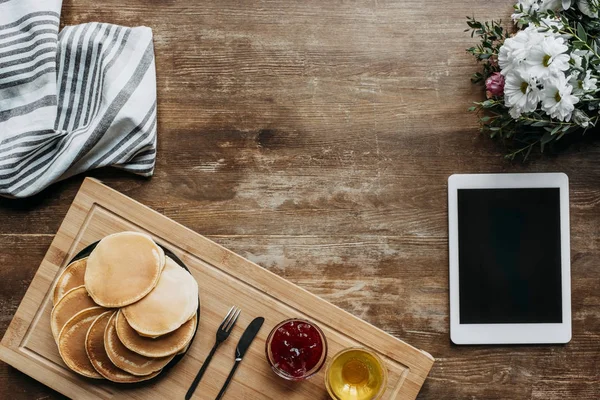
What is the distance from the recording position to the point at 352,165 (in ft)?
4.68

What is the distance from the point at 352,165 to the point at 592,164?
24.6 inches

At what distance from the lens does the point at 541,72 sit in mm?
1172

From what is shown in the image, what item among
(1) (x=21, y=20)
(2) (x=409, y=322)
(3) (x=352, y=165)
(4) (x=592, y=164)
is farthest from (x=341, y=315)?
(1) (x=21, y=20)

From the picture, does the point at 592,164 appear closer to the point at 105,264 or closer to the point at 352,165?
the point at 352,165

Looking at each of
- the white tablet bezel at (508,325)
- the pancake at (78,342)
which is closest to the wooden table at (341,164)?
the white tablet bezel at (508,325)

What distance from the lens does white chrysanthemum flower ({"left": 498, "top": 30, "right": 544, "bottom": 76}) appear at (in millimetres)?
1192

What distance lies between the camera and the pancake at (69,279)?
1.27m

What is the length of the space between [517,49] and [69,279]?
1128mm

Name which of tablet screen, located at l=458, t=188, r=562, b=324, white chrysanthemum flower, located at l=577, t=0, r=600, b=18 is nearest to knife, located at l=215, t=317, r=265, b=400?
tablet screen, located at l=458, t=188, r=562, b=324

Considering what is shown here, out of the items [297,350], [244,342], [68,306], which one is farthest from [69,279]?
[297,350]

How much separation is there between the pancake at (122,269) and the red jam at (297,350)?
320mm

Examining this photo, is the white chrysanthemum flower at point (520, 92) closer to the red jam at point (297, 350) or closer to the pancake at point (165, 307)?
the red jam at point (297, 350)

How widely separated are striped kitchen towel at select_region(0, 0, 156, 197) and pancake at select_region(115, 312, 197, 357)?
39 cm

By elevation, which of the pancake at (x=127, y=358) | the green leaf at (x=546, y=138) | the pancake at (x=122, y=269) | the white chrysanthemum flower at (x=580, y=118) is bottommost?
the pancake at (x=127, y=358)
